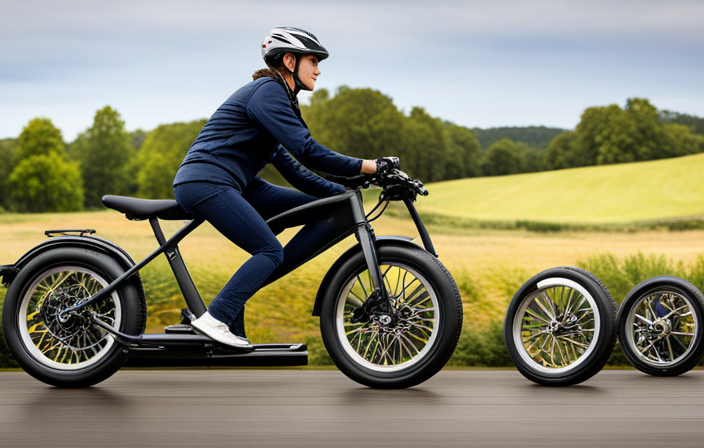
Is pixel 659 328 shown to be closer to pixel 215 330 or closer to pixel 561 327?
pixel 561 327

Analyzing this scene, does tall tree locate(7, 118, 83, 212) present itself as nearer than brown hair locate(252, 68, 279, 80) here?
No

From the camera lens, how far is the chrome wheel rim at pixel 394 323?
4758mm

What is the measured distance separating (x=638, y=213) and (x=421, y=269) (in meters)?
18.7

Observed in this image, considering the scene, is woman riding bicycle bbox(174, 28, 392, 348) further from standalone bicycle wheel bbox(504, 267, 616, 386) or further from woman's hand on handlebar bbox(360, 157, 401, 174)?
standalone bicycle wheel bbox(504, 267, 616, 386)

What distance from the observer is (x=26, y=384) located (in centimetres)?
516

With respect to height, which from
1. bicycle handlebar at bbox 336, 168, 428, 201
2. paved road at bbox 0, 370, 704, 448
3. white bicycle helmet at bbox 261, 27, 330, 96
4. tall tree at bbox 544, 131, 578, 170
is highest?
tall tree at bbox 544, 131, 578, 170

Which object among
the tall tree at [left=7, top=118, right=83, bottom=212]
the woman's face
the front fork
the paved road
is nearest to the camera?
the paved road

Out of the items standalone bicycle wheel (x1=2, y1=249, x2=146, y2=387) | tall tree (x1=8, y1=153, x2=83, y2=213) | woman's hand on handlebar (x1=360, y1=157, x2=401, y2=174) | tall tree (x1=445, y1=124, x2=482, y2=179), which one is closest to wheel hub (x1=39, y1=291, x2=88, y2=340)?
standalone bicycle wheel (x1=2, y1=249, x2=146, y2=387)

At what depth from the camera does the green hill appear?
67.9ft

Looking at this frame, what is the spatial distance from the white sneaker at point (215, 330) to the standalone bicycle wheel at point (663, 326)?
235 cm

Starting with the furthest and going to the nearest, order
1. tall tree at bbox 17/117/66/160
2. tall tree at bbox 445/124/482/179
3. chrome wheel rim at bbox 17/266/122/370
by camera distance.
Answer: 1. tall tree at bbox 17/117/66/160
2. tall tree at bbox 445/124/482/179
3. chrome wheel rim at bbox 17/266/122/370

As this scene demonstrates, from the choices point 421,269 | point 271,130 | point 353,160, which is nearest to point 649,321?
point 421,269

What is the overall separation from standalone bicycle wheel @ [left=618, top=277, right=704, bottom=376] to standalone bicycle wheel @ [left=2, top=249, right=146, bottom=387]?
2894mm

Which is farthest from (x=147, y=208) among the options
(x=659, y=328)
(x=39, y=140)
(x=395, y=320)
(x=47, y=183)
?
(x=39, y=140)
